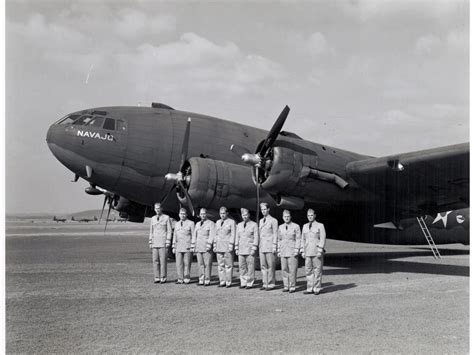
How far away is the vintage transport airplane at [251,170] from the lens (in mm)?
12555

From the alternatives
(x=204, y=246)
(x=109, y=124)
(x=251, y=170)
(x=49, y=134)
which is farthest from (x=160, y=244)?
(x=49, y=134)

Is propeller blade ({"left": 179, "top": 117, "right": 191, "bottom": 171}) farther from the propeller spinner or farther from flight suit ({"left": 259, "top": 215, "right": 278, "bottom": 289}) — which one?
flight suit ({"left": 259, "top": 215, "right": 278, "bottom": 289})

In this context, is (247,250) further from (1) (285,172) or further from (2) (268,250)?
(1) (285,172)

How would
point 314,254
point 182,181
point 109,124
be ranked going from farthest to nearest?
point 109,124
point 182,181
point 314,254

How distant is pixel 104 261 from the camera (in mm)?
16875

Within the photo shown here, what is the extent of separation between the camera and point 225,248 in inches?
428

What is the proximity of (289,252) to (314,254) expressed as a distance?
51cm

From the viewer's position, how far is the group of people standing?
9.95 metres

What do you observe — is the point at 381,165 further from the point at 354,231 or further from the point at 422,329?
the point at 422,329

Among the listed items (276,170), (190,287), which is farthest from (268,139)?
(190,287)

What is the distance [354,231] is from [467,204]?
127 inches

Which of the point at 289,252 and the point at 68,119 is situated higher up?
the point at 68,119

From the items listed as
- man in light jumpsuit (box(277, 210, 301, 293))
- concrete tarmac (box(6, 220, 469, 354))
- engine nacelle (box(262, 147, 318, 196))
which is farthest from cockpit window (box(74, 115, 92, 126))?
man in light jumpsuit (box(277, 210, 301, 293))

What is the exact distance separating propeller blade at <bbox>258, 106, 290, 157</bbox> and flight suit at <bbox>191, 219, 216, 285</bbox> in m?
2.58
